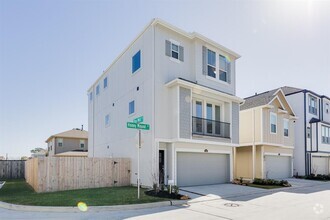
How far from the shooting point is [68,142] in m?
39.8

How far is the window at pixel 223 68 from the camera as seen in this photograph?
18.1 m

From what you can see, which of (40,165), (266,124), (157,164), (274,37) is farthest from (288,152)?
(40,165)

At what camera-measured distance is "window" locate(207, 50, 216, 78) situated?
17172mm

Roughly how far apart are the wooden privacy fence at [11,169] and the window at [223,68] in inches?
833

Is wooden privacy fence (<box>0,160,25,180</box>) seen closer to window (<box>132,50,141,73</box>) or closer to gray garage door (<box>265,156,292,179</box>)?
window (<box>132,50,141,73</box>)

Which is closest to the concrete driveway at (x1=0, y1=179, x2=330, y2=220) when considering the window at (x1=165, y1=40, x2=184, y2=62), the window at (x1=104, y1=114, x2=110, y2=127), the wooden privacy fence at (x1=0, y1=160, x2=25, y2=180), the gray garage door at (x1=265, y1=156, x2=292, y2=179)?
the window at (x1=165, y1=40, x2=184, y2=62)

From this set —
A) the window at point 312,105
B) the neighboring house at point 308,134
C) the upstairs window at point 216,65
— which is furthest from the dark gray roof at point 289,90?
the upstairs window at point 216,65

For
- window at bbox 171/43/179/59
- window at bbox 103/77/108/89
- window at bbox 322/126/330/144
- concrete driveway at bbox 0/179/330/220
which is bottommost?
concrete driveway at bbox 0/179/330/220

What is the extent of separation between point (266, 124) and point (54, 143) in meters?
30.7

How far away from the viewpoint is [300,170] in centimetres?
2616

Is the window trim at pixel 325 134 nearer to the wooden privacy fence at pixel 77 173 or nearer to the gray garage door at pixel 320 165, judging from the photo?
the gray garage door at pixel 320 165

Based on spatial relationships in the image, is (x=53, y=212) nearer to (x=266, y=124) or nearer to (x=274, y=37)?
(x=274, y=37)

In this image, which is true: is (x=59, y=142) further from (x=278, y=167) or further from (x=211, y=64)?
(x=278, y=167)

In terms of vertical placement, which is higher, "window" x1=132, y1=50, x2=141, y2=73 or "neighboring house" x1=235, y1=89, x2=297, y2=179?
"window" x1=132, y1=50, x2=141, y2=73
